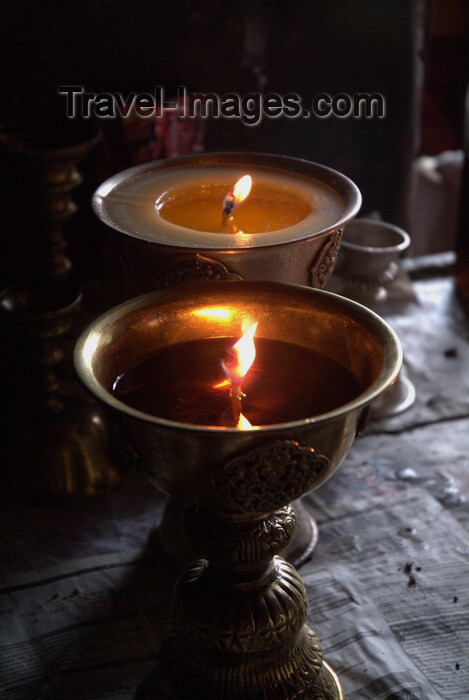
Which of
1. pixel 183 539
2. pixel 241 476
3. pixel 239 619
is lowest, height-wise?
pixel 183 539

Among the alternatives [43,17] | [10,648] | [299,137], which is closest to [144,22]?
[43,17]

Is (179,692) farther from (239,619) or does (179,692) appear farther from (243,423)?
(243,423)

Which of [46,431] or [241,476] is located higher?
[241,476]

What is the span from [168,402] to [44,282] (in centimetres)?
75

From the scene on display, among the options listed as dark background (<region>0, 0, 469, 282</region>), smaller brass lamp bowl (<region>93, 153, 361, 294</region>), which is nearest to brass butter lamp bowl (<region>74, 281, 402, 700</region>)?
smaller brass lamp bowl (<region>93, 153, 361, 294</region>)

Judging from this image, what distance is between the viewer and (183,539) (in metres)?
1.31

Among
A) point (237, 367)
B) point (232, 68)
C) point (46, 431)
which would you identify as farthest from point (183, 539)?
point (232, 68)

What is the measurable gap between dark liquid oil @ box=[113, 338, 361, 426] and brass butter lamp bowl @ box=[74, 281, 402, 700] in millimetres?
11

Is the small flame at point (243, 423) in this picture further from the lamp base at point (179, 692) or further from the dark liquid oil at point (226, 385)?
the lamp base at point (179, 692)

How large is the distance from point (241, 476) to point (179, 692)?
401 millimetres

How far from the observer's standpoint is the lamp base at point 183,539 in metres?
1.31

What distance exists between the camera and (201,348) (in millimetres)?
913

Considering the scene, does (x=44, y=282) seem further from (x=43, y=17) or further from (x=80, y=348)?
(x=80, y=348)

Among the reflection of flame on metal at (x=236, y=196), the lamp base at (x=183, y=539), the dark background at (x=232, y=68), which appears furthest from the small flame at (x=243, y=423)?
the dark background at (x=232, y=68)
